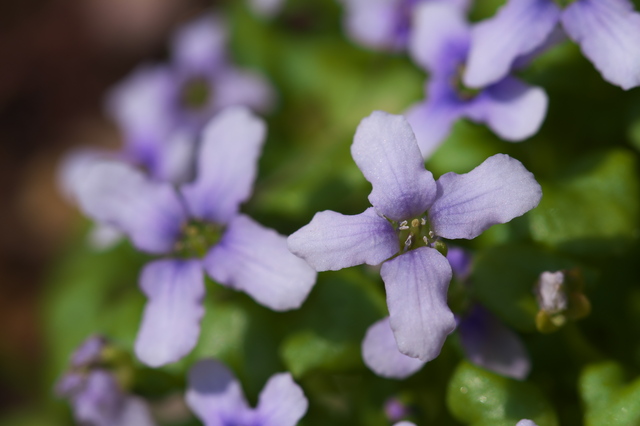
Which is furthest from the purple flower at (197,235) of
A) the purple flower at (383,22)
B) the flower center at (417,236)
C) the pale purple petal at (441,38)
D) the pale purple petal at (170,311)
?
the purple flower at (383,22)

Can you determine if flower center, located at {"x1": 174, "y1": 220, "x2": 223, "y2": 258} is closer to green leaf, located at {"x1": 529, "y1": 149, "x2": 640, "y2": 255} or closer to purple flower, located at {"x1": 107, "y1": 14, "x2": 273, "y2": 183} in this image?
purple flower, located at {"x1": 107, "y1": 14, "x2": 273, "y2": 183}

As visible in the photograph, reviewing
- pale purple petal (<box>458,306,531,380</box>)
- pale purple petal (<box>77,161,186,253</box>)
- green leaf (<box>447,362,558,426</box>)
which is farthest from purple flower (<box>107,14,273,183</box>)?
green leaf (<box>447,362,558,426</box>)

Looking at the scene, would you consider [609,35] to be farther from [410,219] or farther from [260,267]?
[260,267]

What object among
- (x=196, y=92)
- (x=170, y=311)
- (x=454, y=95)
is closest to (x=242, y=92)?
(x=196, y=92)

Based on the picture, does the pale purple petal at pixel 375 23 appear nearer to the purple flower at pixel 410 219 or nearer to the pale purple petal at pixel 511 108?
the pale purple petal at pixel 511 108

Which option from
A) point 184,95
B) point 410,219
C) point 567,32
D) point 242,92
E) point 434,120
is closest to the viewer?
point 410,219

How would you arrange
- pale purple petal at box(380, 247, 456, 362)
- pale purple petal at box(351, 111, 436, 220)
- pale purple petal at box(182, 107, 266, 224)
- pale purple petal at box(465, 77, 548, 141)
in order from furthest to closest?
pale purple petal at box(182, 107, 266, 224) → pale purple petal at box(465, 77, 548, 141) → pale purple petal at box(351, 111, 436, 220) → pale purple petal at box(380, 247, 456, 362)

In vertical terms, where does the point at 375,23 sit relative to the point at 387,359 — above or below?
above
